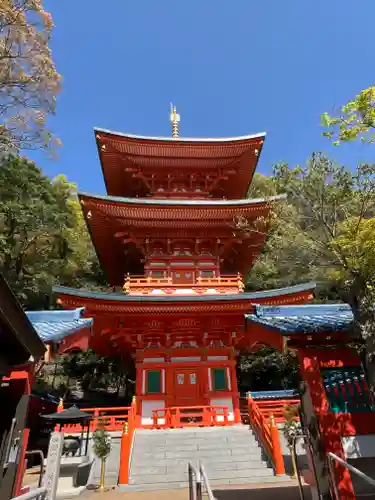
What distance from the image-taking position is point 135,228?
14109mm

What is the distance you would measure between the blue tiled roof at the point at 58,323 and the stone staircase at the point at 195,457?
13.0 ft

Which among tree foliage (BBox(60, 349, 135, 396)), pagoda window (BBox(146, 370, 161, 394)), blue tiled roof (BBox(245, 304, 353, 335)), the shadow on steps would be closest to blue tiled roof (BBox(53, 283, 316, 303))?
blue tiled roof (BBox(245, 304, 353, 335))

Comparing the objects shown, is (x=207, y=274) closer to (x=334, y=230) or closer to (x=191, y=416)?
(x=191, y=416)

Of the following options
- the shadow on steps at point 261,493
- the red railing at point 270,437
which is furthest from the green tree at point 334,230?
the red railing at point 270,437

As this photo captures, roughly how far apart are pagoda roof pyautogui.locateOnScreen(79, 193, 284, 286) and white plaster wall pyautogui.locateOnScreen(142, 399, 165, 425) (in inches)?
237

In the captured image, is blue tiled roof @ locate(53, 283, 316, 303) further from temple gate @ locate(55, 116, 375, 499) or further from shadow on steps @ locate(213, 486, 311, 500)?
shadow on steps @ locate(213, 486, 311, 500)

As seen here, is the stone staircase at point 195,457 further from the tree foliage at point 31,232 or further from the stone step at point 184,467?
the tree foliage at point 31,232

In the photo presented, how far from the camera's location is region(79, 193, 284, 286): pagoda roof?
13.2 metres

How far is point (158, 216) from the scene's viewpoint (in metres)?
13.8

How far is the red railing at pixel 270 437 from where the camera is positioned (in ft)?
28.4

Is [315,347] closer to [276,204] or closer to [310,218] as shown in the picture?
[310,218]

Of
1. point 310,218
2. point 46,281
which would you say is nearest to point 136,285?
point 310,218

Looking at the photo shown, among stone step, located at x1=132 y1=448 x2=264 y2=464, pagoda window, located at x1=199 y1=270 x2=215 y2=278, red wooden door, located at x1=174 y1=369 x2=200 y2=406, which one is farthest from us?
pagoda window, located at x1=199 y1=270 x2=215 y2=278

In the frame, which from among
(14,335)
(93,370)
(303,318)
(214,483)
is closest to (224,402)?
(214,483)
